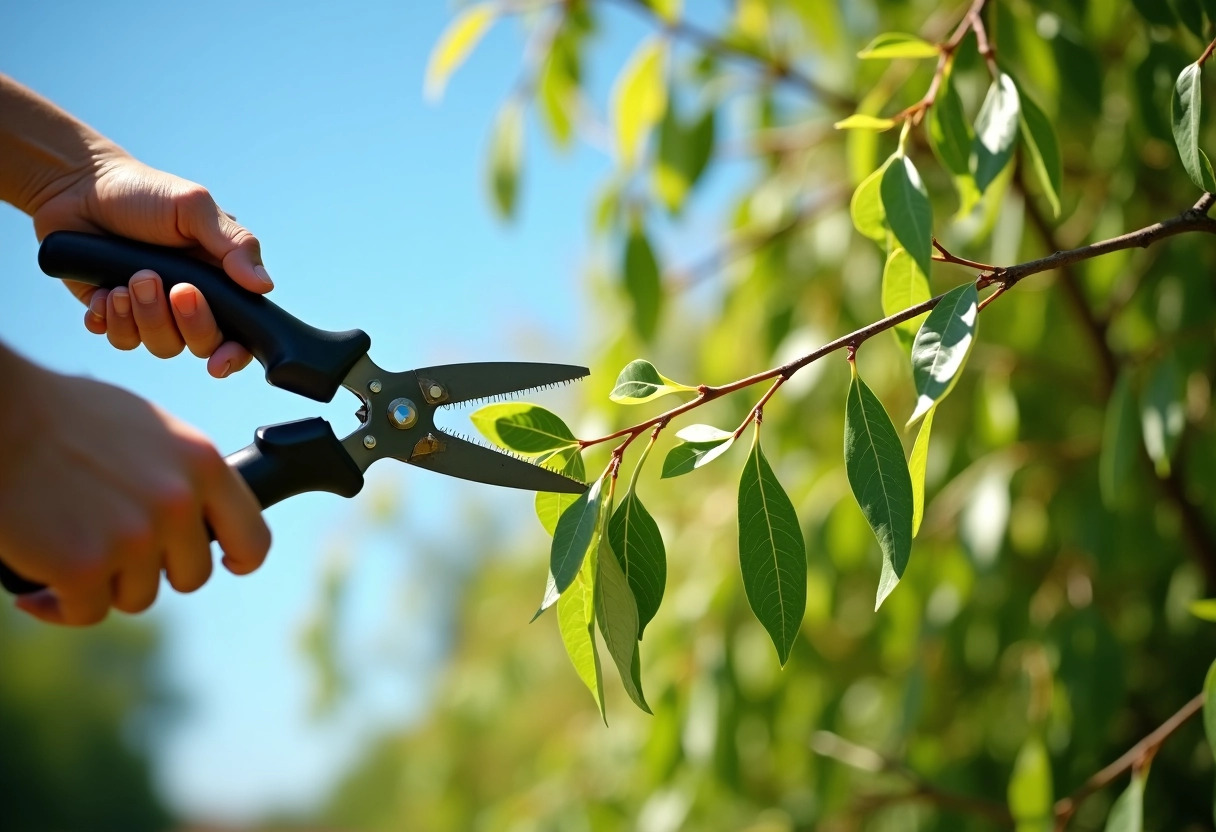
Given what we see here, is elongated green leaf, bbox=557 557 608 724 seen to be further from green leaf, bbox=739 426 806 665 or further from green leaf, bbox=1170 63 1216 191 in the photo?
green leaf, bbox=1170 63 1216 191

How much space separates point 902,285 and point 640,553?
24cm

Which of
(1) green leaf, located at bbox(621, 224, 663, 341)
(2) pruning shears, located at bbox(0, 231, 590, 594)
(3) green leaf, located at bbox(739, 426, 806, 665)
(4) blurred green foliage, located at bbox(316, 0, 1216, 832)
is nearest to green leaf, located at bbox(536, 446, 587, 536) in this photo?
(2) pruning shears, located at bbox(0, 231, 590, 594)

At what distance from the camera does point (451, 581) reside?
3.20 metres

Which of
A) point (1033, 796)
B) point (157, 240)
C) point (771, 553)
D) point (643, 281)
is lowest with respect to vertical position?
point (1033, 796)

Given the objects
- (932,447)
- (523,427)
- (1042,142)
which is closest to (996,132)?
(1042,142)

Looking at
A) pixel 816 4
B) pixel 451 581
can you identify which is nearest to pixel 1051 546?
pixel 816 4

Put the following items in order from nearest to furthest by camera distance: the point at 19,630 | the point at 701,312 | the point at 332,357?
the point at 332,357
the point at 701,312
the point at 19,630

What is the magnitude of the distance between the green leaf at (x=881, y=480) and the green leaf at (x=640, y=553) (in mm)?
112

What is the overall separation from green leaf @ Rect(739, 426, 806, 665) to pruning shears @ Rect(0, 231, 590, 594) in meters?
0.11

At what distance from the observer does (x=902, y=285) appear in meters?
0.64

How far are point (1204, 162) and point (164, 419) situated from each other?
53cm

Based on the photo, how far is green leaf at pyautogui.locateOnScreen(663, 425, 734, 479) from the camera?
0.55 m

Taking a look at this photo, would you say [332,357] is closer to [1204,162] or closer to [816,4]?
[1204,162]

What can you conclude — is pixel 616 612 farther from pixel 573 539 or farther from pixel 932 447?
pixel 932 447
